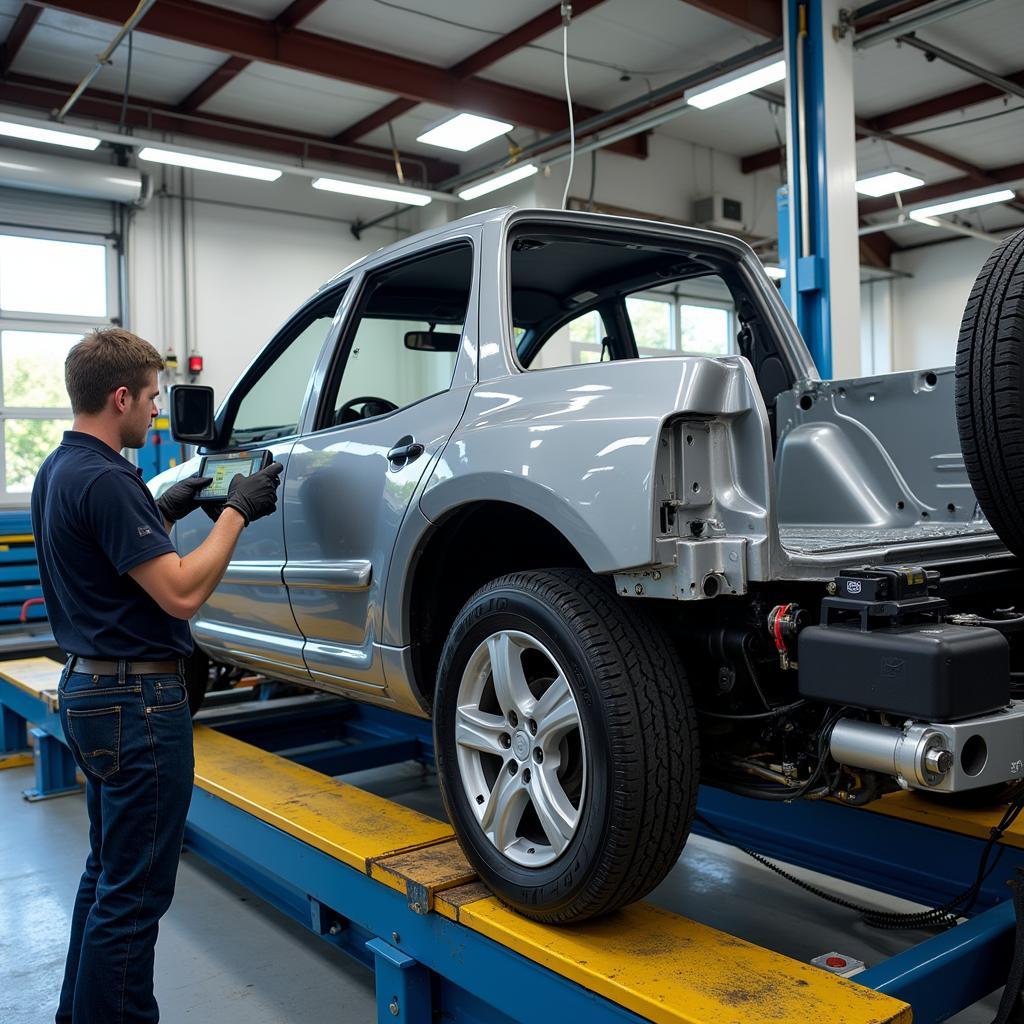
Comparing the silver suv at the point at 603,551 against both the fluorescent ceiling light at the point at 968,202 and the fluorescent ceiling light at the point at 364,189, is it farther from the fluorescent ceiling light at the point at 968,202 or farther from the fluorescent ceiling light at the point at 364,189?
the fluorescent ceiling light at the point at 968,202

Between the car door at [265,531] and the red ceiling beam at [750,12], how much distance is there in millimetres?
5378

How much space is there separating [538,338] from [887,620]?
201 cm

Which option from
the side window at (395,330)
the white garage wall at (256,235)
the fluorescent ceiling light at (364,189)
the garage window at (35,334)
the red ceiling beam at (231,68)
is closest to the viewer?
the side window at (395,330)

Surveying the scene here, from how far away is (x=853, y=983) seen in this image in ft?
5.99

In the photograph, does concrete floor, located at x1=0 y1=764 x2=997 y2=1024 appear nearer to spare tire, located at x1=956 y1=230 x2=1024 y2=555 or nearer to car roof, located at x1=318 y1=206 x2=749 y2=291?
spare tire, located at x1=956 y1=230 x2=1024 y2=555

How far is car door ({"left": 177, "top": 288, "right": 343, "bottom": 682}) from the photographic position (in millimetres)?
3307

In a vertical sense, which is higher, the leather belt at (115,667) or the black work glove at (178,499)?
the black work glove at (178,499)

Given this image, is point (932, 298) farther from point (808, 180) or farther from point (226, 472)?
point (226, 472)

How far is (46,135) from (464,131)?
3.84 m

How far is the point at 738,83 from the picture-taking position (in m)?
8.17

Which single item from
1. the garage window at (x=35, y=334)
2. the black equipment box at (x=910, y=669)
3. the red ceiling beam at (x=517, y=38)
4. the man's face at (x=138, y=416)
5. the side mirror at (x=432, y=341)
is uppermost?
the red ceiling beam at (x=517, y=38)

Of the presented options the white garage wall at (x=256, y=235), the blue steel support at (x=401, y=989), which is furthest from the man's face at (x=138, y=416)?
the white garage wall at (x=256, y=235)

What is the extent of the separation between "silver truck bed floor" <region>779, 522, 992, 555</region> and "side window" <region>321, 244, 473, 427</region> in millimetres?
1171

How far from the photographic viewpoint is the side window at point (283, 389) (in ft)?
11.2
